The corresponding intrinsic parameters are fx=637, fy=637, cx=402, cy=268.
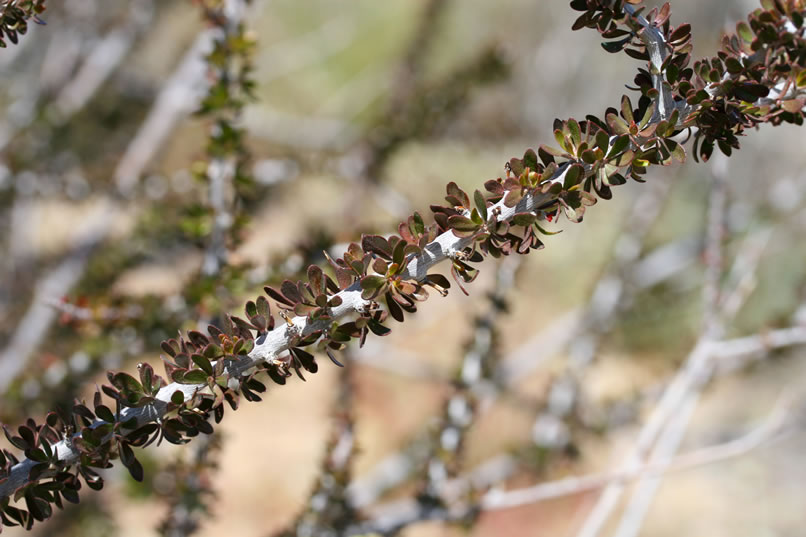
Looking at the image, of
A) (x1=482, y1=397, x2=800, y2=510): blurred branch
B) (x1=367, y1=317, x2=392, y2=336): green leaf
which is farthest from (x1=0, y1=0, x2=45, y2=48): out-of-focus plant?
(x1=482, y1=397, x2=800, y2=510): blurred branch

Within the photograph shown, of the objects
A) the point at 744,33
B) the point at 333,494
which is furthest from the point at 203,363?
the point at 333,494

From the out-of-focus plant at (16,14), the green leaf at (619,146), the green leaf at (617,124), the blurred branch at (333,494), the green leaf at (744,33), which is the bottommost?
the green leaf at (619,146)

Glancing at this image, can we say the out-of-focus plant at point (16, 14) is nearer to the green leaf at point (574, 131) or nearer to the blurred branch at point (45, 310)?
the green leaf at point (574, 131)

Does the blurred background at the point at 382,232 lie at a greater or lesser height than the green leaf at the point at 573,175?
greater

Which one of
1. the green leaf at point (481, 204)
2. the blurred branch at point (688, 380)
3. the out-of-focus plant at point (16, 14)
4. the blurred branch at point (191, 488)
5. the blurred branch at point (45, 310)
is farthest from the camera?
the blurred branch at point (45, 310)

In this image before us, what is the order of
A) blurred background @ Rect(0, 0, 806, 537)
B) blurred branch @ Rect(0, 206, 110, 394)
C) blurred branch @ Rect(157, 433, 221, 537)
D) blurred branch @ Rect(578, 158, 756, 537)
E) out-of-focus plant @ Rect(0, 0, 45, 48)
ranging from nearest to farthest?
out-of-focus plant @ Rect(0, 0, 45, 48)
blurred branch @ Rect(157, 433, 221, 537)
blurred branch @ Rect(578, 158, 756, 537)
blurred background @ Rect(0, 0, 806, 537)
blurred branch @ Rect(0, 206, 110, 394)

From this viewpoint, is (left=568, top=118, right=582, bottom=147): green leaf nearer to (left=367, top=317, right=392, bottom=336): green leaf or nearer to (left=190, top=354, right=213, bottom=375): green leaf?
(left=367, top=317, right=392, bottom=336): green leaf

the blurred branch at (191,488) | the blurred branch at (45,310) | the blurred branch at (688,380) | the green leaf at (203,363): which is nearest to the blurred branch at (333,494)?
the blurred branch at (191,488)

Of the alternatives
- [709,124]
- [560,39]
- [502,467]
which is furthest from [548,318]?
[709,124]

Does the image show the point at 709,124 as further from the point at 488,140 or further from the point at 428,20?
the point at 488,140
